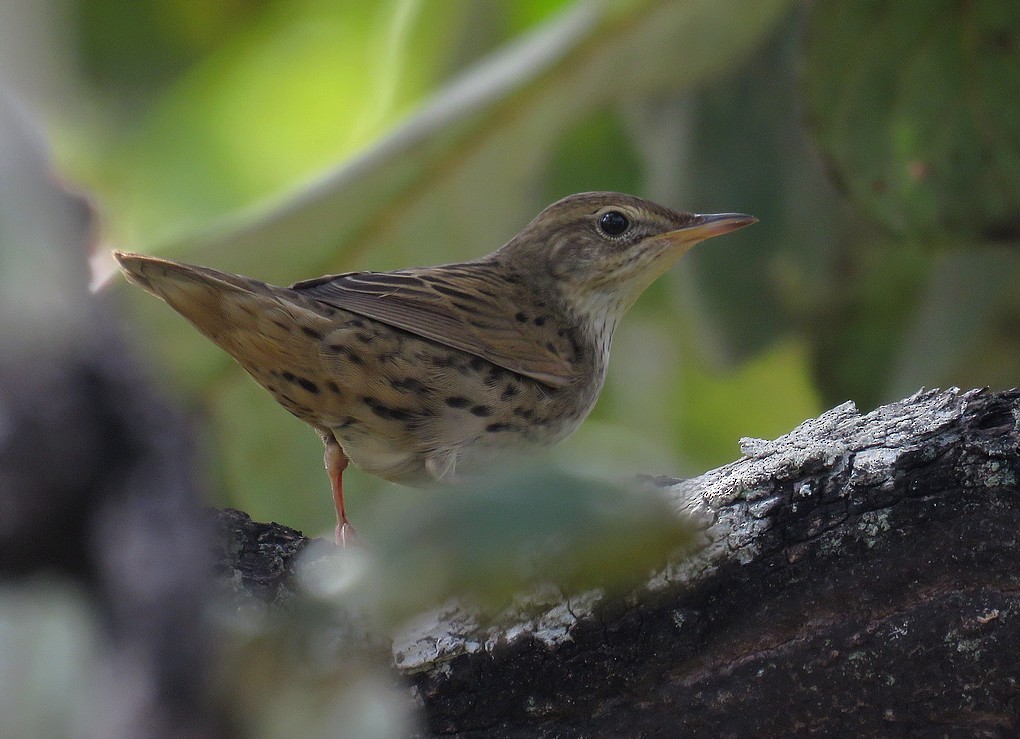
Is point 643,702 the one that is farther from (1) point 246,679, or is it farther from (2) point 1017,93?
(2) point 1017,93

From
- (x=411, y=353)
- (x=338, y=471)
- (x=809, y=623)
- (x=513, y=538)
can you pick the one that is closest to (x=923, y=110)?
(x=411, y=353)

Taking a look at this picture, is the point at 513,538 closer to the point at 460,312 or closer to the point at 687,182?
the point at 460,312

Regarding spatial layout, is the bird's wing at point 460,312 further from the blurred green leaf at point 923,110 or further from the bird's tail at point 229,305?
the blurred green leaf at point 923,110

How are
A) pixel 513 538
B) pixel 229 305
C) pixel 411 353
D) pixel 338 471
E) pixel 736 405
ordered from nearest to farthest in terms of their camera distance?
pixel 513 538
pixel 229 305
pixel 411 353
pixel 338 471
pixel 736 405

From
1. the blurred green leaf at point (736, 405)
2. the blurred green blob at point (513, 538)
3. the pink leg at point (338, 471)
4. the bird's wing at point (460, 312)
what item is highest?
the blurred green leaf at point (736, 405)

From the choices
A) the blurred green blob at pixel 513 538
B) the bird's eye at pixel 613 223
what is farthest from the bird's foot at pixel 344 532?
the blurred green blob at pixel 513 538

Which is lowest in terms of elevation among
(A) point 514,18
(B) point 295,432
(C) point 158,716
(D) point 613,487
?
(C) point 158,716


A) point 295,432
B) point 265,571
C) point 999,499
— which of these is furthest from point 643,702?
point 295,432
